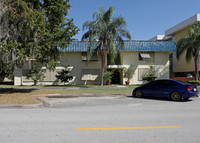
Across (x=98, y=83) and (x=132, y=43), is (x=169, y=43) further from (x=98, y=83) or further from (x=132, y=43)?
(x=98, y=83)

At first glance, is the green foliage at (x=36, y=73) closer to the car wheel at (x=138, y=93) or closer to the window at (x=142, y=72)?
the window at (x=142, y=72)

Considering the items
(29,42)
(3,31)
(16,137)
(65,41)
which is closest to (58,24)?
(65,41)

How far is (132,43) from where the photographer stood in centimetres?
2609

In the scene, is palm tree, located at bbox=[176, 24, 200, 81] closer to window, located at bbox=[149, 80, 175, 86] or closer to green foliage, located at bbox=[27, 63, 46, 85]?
window, located at bbox=[149, 80, 175, 86]

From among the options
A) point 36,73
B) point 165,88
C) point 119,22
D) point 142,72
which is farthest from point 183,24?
point 36,73

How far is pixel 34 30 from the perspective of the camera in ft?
43.4

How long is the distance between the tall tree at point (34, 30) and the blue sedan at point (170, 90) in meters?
7.10

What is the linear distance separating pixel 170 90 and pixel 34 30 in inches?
402

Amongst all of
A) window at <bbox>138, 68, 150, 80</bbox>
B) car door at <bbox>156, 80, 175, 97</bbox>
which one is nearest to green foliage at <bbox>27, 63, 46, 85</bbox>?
window at <bbox>138, 68, 150, 80</bbox>

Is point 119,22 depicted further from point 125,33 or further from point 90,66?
point 90,66

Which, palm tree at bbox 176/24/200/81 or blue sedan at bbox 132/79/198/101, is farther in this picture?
palm tree at bbox 176/24/200/81

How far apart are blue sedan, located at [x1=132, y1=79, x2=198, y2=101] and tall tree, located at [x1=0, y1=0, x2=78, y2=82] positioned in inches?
279

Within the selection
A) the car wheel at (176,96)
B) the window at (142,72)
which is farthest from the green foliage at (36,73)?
the car wheel at (176,96)

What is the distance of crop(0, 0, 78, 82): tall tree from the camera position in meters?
12.4
